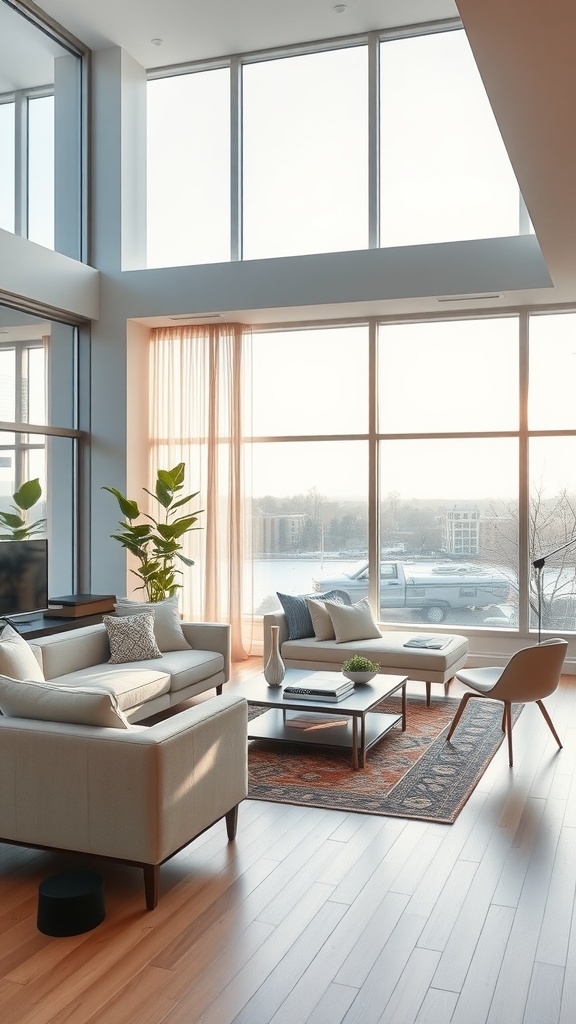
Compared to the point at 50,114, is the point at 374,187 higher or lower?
lower

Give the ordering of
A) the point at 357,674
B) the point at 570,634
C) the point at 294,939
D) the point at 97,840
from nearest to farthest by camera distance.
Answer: the point at 294,939, the point at 97,840, the point at 357,674, the point at 570,634

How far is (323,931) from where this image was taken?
10.0ft

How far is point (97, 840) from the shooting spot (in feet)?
10.6

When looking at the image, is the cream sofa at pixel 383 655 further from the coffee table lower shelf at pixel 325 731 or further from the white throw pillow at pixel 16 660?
the white throw pillow at pixel 16 660

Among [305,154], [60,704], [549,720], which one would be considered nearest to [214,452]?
[305,154]

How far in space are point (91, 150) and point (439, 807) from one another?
22.5 ft

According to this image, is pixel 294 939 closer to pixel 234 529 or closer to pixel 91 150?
pixel 234 529

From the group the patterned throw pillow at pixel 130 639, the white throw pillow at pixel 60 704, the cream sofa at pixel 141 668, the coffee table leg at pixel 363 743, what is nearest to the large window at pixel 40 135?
the patterned throw pillow at pixel 130 639

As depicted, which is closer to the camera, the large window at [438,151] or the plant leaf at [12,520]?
the plant leaf at [12,520]

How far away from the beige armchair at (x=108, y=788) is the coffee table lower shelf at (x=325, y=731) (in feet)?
5.42

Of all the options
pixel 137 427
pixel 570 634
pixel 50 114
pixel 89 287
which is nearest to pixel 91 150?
pixel 50 114

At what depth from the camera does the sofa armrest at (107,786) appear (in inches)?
124

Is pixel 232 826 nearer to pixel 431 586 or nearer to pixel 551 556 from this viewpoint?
pixel 431 586

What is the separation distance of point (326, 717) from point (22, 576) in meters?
2.63
